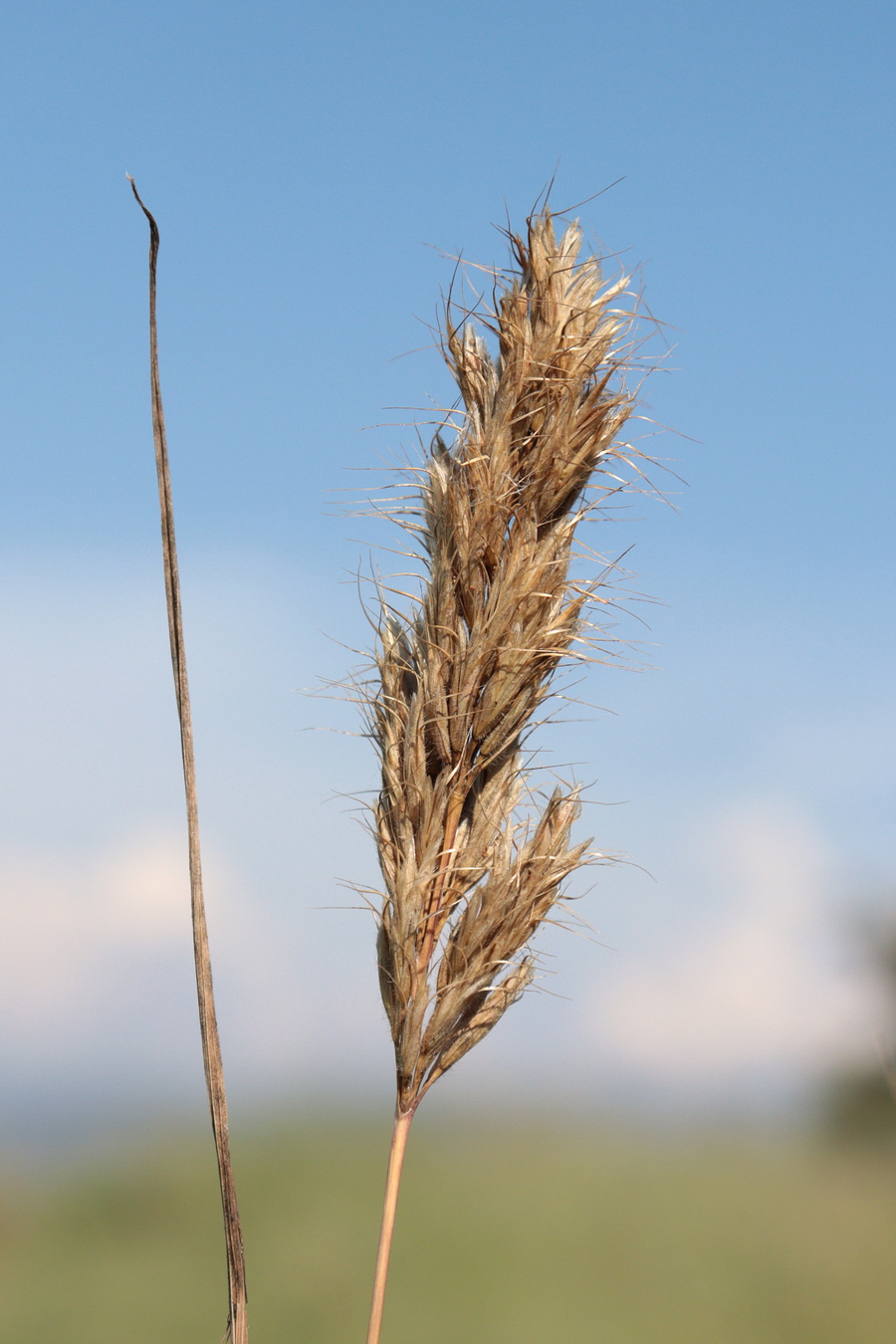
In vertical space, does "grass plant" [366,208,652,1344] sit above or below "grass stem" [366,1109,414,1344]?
above

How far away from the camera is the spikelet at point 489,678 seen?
132 cm

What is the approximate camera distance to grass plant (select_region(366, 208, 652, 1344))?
1.32m

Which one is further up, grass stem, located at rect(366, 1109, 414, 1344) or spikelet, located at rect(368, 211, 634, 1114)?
spikelet, located at rect(368, 211, 634, 1114)

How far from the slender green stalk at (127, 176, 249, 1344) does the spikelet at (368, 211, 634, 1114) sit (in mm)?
262

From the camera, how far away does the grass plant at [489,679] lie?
4.34 feet

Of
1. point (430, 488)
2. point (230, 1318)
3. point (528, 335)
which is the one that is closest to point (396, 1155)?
point (230, 1318)

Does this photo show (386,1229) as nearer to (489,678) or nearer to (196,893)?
(196,893)

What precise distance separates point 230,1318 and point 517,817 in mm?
813

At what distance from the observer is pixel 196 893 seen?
1.33 metres

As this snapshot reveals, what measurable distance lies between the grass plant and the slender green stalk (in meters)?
0.26

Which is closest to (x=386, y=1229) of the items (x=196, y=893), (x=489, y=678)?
(x=196, y=893)

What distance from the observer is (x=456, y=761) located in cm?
136

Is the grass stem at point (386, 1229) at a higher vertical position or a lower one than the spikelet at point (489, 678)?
lower

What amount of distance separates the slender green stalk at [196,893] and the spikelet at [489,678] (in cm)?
26
